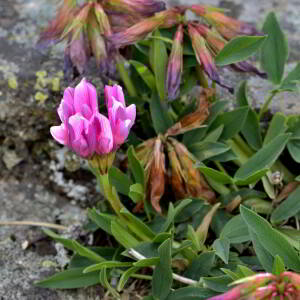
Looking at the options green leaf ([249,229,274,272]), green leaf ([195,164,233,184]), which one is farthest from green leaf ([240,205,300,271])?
green leaf ([195,164,233,184])

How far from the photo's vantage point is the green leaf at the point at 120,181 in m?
1.82

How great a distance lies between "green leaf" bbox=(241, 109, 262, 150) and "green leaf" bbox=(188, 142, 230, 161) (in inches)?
5.9

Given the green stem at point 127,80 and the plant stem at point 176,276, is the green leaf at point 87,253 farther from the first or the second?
the green stem at point 127,80

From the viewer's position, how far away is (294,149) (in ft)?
6.18

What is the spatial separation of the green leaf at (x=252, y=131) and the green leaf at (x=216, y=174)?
0.20 meters

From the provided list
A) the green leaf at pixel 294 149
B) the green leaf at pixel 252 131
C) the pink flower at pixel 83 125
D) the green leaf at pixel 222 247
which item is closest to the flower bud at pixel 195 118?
the green leaf at pixel 252 131

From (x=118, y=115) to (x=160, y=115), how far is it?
0.56 metres

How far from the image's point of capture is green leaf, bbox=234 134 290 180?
5.83 feet

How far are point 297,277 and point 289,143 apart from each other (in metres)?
0.79

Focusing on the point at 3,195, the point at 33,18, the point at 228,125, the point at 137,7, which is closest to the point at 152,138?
the point at 228,125

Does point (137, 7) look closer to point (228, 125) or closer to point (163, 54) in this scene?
point (163, 54)

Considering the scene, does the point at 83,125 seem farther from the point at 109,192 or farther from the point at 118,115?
the point at 109,192

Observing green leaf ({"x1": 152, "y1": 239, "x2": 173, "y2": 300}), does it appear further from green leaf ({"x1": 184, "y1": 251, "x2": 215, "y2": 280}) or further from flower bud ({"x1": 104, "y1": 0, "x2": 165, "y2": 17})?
flower bud ({"x1": 104, "y1": 0, "x2": 165, "y2": 17})

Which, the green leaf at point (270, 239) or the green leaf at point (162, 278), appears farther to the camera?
the green leaf at point (162, 278)
